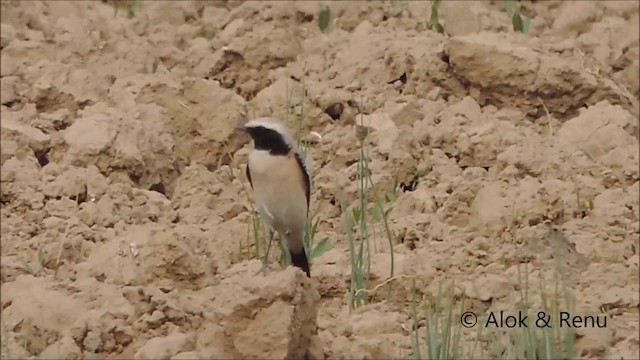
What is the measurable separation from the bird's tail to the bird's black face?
44 centimetres

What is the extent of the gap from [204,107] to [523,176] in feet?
5.81

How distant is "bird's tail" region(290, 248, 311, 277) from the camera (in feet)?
19.3

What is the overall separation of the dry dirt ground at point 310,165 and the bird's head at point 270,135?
47 cm

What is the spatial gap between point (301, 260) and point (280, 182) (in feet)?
1.13

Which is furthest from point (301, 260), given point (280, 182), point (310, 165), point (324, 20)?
point (324, 20)

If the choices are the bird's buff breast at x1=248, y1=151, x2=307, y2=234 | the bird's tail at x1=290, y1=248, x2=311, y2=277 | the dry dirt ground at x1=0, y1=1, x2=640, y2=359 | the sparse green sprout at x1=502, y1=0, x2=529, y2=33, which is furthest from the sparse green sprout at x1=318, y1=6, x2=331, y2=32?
the bird's tail at x1=290, y1=248, x2=311, y2=277

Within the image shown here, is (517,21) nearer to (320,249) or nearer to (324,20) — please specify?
(324,20)

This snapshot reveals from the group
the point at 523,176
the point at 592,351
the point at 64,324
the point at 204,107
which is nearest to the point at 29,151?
the point at 204,107

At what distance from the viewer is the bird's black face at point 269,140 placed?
6043 mm

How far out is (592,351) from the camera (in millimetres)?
5031

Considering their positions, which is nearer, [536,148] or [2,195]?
[2,195]

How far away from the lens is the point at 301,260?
5.95m

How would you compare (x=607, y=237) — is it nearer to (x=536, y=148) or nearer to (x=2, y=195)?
(x=536, y=148)

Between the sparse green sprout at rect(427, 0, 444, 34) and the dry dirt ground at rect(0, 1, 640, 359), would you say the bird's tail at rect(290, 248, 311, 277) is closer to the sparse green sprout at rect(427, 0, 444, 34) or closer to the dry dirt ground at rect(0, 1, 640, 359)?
the dry dirt ground at rect(0, 1, 640, 359)
